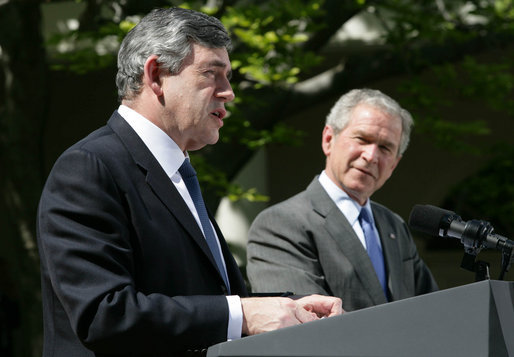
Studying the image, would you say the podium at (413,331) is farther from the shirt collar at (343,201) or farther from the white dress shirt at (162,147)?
the shirt collar at (343,201)

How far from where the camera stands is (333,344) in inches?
61.6

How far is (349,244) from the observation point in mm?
3441

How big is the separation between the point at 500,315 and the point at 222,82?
99 cm

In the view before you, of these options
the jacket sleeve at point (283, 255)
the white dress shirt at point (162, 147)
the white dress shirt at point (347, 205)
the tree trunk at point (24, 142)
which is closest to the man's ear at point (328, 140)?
the white dress shirt at point (347, 205)

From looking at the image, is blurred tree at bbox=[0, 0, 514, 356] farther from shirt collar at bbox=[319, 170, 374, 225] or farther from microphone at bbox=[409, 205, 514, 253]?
microphone at bbox=[409, 205, 514, 253]

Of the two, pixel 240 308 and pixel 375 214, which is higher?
pixel 240 308

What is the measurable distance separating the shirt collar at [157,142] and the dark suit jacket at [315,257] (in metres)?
1.14

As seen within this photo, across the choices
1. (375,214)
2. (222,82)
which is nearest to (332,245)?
(375,214)

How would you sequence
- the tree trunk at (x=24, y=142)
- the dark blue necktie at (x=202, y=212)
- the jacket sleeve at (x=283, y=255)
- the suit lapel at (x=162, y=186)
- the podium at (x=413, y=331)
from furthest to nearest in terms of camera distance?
1. the tree trunk at (x=24, y=142)
2. the jacket sleeve at (x=283, y=255)
3. the dark blue necktie at (x=202, y=212)
4. the suit lapel at (x=162, y=186)
5. the podium at (x=413, y=331)

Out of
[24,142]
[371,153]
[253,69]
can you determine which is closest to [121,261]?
[371,153]

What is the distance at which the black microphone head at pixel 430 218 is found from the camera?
8.12 feet

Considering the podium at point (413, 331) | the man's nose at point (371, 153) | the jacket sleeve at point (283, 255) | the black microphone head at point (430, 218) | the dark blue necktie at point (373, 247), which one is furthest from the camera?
the man's nose at point (371, 153)

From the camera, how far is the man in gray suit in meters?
3.35

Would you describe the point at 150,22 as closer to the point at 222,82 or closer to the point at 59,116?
the point at 222,82
